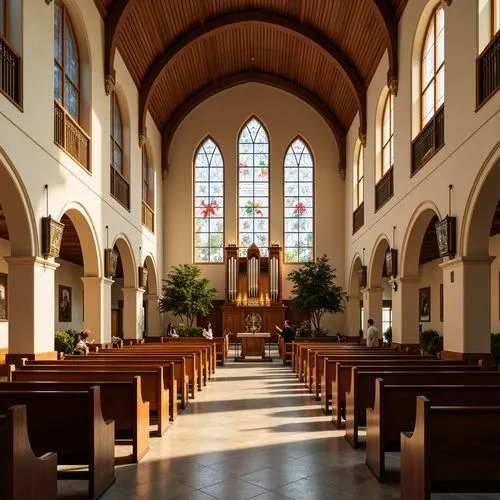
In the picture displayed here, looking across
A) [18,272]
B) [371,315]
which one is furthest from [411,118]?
[18,272]

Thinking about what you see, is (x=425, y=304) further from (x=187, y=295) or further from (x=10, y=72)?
(x=10, y=72)

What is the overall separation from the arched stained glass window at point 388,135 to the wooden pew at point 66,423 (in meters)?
12.7

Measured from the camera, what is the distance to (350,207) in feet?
79.2

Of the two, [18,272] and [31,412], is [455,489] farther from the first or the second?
[18,272]

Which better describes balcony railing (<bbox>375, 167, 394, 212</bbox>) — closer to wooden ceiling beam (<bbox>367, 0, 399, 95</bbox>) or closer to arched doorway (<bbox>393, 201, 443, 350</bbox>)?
arched doorway (<bbox>393, 201, 443, 350</bbox>)

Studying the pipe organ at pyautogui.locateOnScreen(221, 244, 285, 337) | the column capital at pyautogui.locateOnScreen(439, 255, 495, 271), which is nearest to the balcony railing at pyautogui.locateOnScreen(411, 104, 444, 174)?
the column capital at pyautogui.locateOnScreen(439, 255, 495, 271)

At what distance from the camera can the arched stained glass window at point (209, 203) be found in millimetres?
25922

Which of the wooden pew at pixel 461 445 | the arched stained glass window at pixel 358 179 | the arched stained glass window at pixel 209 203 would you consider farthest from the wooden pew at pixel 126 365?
the arched stained glass window at pixel 209 203

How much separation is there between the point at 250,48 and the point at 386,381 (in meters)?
18.5

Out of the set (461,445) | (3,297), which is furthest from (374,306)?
(461,445)

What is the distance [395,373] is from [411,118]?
27.9 ft

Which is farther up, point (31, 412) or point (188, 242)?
point (188, 242)

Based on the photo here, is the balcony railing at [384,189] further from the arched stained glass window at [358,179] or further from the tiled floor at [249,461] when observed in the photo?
the tiled floor at [249,461]

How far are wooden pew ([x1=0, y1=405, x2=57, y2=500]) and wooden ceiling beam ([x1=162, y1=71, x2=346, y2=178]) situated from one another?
2177cm
